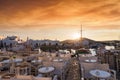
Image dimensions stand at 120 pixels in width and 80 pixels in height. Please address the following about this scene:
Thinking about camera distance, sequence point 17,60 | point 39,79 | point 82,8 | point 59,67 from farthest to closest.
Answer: point 17,60 < point 59,67 < point 82,8 < point 39,79

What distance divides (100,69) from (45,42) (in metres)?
64.8

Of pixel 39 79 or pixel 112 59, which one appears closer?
pixel 39 79

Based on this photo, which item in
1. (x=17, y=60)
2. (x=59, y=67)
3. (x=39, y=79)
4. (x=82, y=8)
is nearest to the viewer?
(x=39, y=79)

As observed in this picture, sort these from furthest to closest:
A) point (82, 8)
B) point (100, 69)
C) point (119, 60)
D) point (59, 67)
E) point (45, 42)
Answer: point (45, 42) < point (119, 60) < point (59, 67) < point (100, 69) < point (82, 8)

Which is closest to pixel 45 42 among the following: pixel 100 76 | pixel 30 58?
pixel 30 58

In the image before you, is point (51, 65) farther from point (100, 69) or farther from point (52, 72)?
point (100, 69)

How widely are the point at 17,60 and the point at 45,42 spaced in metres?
59.0

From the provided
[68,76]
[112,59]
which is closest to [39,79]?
[68,76]

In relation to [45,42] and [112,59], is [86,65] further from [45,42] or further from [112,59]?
[45,42]

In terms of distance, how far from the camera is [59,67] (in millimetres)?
16703

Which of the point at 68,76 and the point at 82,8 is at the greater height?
the point at 82,8

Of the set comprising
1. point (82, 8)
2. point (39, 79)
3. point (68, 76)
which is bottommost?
point (68, 76)

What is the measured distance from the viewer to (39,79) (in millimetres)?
10641

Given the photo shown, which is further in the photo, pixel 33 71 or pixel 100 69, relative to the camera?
pixel 33 71
